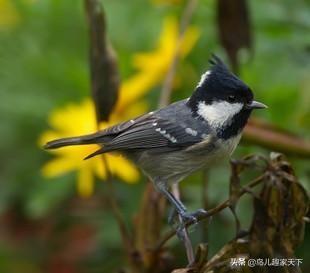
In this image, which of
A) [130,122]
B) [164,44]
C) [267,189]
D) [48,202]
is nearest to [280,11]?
[164,44]

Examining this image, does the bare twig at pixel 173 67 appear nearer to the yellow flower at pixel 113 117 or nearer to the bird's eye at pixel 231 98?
the yellow flower at pixel 113 117

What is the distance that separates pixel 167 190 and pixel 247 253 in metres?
0.85

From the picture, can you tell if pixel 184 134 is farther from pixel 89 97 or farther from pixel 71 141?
pixel 89 97

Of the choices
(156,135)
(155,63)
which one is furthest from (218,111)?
(155,63)

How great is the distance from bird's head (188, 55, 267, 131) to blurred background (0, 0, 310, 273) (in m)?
0.27

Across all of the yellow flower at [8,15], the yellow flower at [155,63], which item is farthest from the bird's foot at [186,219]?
the yellow flower at [8,15]

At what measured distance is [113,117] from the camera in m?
3.86

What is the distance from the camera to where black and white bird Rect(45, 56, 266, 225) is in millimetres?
3141

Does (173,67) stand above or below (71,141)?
above

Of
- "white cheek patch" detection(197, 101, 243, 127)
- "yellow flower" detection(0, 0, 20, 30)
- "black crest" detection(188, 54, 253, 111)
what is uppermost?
"yellow flower" detection(0, 0, 20, 30)

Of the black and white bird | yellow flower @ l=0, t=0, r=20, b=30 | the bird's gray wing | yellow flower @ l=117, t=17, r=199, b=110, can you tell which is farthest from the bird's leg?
yellow flower @ l=0, t=0, r=20, b=30

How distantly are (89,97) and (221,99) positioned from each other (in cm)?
95

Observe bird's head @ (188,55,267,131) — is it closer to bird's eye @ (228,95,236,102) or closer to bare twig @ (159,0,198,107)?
bird's eye @ (228,95,236,102)

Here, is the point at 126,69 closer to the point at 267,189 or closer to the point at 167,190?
the point at 167,190
